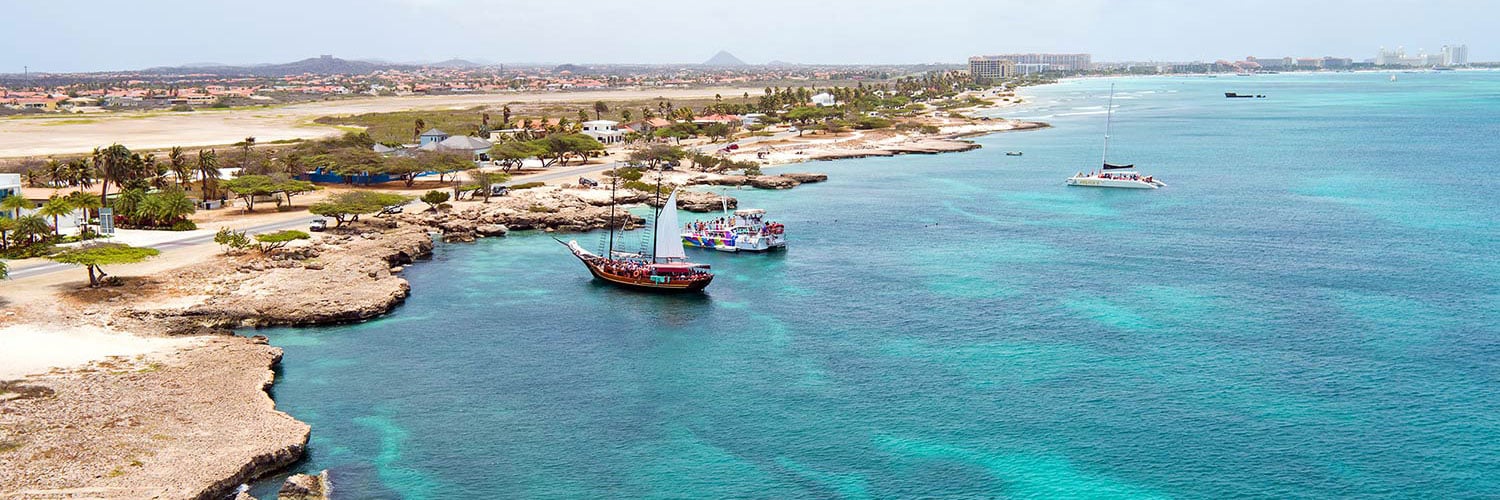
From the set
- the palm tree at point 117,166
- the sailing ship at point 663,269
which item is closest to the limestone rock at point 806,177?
the sailing ship at point 663,269

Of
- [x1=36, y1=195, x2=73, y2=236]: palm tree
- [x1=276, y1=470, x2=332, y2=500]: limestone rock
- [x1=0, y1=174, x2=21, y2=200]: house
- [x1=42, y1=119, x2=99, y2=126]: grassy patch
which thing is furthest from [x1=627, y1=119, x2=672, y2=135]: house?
[x1=276, y1=470, x2=332, y2=500]: limestone rock

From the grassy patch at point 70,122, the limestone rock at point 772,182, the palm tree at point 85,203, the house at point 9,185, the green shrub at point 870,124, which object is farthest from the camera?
the green shrub at point 870,124

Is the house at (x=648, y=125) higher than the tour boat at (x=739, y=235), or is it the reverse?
the house at (x=648, y=125)

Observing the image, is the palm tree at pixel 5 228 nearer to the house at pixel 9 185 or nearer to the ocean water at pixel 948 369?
the house at pixel 9 185

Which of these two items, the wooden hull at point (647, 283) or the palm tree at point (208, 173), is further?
the palm tree at point (208, 173)

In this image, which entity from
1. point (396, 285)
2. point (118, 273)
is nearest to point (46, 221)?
point (118, 273)

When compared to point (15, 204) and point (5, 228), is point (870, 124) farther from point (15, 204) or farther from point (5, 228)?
point (5, 228)
